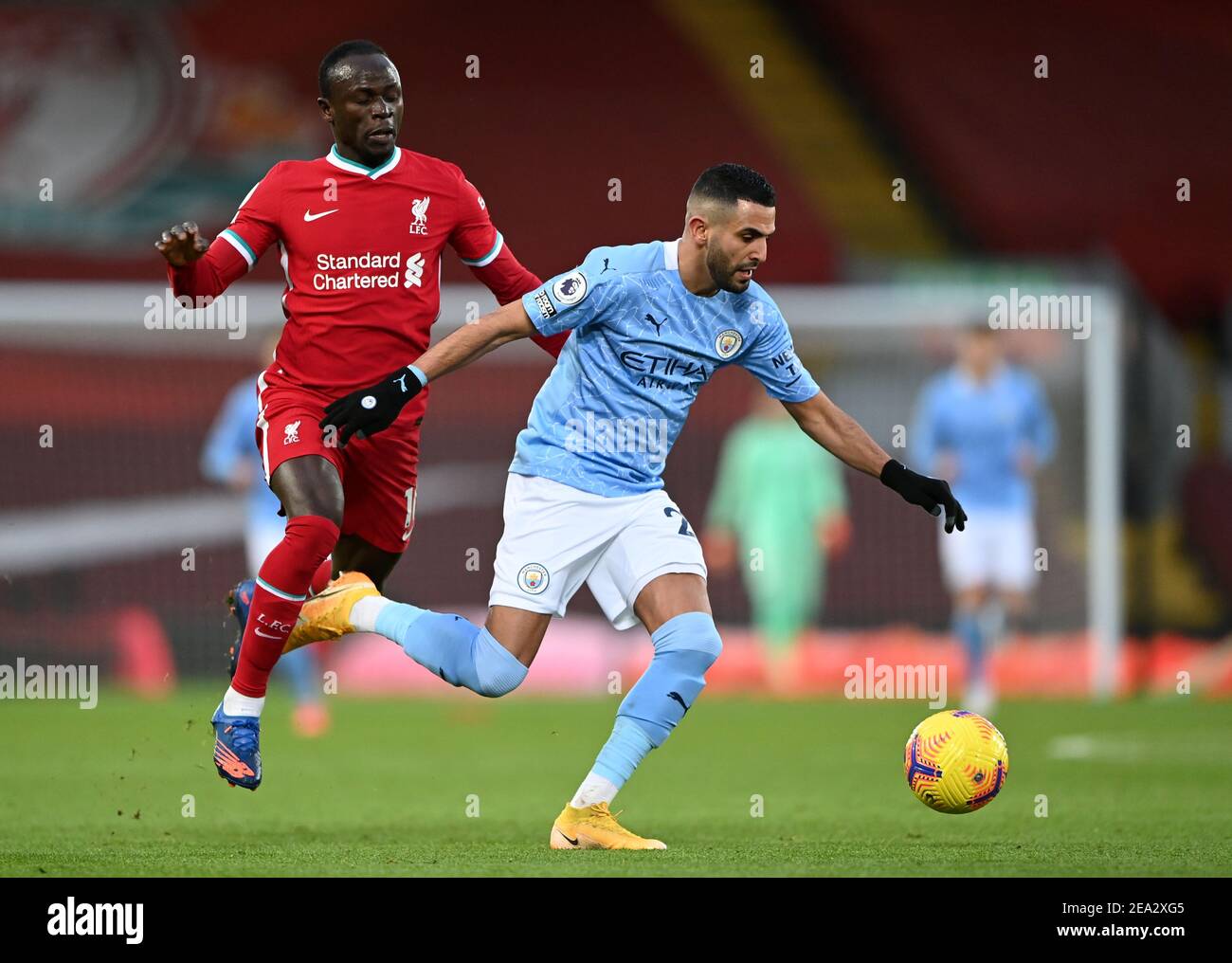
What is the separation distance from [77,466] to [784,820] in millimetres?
9395

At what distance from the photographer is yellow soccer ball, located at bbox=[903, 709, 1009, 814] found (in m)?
6.81

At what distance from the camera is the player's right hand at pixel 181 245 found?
21.5ft

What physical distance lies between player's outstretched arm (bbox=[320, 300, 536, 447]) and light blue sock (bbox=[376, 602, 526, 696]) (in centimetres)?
75

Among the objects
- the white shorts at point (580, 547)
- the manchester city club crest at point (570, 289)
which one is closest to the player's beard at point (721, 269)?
the manchester city club crest at point (570, 289)

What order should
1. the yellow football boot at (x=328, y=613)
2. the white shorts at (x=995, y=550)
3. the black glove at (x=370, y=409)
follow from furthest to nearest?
the white shorts at (x=995, y=550) < the yellow football boot at (x=328, y=613) < the black glove at (x=370, y=409)

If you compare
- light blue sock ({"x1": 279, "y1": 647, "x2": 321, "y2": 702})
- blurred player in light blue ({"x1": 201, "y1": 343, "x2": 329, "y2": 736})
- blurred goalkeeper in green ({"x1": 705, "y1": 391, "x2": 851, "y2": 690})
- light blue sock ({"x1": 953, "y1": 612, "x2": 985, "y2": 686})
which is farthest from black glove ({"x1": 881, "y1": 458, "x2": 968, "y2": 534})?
blurred goalkeeper in green ({"x1": 705, "y1": 391, "x2": 851, "y2": 690})

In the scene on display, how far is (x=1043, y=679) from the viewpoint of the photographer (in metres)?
14.9

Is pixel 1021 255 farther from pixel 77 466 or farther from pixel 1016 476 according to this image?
pixel 77 466

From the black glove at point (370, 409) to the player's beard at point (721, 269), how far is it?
1.12 meters

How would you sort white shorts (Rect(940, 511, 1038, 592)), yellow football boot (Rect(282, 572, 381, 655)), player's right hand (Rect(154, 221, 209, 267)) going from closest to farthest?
player's right hand (Rect(154, 221, 209, 267)), yellow football boot (Rect(282, 572, 381, 655)), white shorts (Rect(940, 511, 1038, 592))

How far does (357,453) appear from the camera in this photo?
718 cm

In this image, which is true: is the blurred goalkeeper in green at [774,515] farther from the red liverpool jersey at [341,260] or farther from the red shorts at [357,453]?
the red liverpool jersey at [341,260]

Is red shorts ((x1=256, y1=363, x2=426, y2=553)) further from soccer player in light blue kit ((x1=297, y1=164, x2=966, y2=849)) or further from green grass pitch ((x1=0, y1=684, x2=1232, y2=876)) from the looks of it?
green grass pitch ((x1=0, y1=684, x2=1232, y2=876))

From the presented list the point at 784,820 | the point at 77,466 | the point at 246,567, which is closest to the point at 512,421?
the point at 246,567
